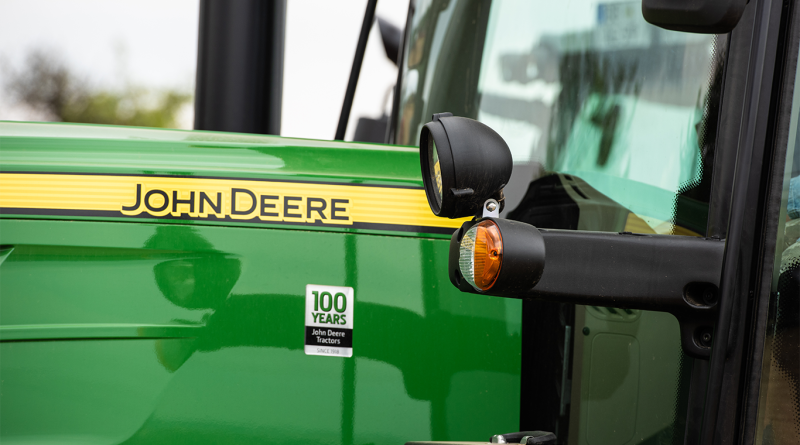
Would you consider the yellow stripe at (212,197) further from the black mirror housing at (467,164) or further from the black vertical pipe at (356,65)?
the black vertical pipe at (356,65)

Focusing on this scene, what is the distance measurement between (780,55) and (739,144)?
118 millimetres

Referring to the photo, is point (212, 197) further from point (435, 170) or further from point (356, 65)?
point (356, 65)

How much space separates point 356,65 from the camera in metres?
2.21

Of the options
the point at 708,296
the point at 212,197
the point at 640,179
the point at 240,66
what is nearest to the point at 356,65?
the point at 240,66

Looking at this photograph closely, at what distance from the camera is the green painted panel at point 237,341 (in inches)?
51.9

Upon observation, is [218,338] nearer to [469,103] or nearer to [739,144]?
[469,103]

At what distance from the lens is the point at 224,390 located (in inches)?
52.0

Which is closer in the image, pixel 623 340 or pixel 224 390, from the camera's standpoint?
pixel 623 340

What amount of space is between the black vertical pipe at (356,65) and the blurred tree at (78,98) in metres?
10.9

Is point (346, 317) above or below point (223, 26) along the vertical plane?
below

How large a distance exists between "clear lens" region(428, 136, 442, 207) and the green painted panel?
342mm

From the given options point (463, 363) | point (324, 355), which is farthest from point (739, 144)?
point (324, 355)

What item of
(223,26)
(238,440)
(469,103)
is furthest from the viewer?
(223,26)

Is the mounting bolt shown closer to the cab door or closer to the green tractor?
the cab door
